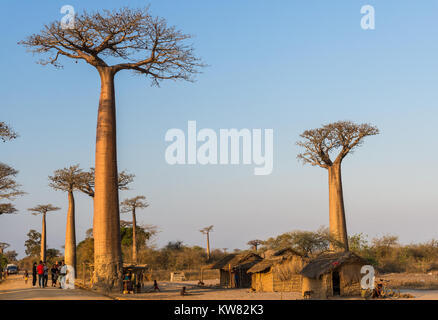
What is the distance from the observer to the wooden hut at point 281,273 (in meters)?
20.3

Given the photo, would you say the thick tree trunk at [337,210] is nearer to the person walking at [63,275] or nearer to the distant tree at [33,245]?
the person walking at [63,275]

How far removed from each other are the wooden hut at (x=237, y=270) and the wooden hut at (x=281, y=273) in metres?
3.09

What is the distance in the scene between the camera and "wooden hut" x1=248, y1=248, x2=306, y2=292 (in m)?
20.3

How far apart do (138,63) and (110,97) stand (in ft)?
6.82

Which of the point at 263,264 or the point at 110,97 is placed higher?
the point at 110,97

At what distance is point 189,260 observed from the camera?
42.4m

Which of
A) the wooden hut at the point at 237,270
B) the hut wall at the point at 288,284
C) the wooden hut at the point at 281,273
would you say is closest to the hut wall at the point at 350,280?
the wooden hut at the point at 281,273

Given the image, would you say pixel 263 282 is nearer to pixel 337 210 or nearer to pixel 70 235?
→ pixel 337 210

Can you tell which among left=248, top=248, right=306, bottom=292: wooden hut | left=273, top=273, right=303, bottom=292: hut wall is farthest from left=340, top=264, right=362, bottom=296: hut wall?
left=273, top=273, right=303, bottom=292: hut wall

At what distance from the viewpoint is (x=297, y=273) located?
67.6 feet

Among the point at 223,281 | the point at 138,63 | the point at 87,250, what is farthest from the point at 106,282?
the point at 87,250

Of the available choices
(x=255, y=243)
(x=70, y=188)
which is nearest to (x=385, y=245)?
(x=255, y=243)
